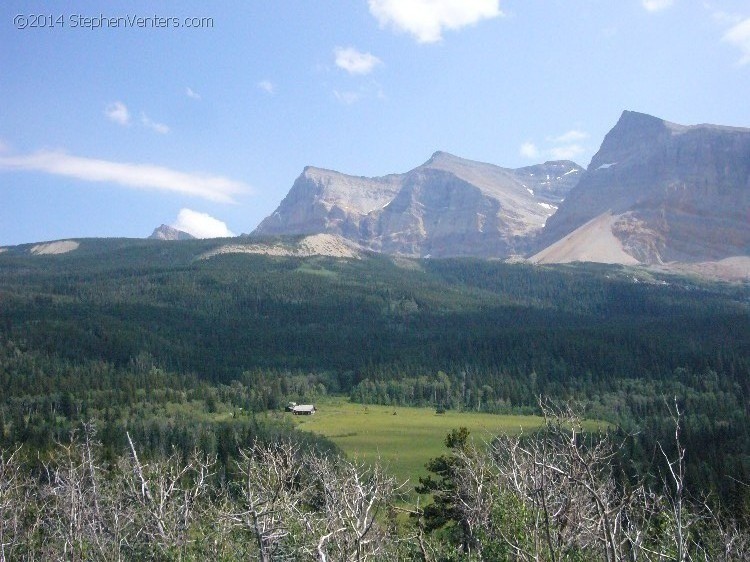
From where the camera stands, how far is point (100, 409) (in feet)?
343

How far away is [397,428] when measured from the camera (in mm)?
97312

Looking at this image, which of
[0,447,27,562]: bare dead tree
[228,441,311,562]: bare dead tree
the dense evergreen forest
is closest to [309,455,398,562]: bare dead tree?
[228,441,311,562]: bare dead tree

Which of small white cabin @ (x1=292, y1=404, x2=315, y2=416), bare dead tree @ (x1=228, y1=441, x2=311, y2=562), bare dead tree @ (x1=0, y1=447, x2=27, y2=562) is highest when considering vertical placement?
bare dead tree @ (x1=228, y1=441, x2=311, y2=562)

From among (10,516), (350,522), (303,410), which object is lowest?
(303,410)

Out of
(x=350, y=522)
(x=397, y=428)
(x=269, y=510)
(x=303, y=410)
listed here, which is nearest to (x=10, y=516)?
(x=269, y=510)

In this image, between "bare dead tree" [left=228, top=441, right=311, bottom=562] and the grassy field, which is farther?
the grassy field

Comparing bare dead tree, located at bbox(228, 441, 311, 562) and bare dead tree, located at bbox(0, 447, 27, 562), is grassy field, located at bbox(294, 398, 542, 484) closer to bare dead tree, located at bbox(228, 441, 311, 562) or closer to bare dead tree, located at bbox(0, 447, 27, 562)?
bare dead tree, located at bbox(0, 447, 27, 562)

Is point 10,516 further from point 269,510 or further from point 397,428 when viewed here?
point 397,428

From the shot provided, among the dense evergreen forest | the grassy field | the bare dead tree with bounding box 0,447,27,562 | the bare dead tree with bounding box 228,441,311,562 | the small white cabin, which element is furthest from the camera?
the small white cabin

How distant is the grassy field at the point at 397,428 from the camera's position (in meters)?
73.8

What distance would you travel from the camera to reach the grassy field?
7381 cm

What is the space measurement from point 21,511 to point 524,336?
129349mm

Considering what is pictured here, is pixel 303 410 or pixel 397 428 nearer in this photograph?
pixel 397 428

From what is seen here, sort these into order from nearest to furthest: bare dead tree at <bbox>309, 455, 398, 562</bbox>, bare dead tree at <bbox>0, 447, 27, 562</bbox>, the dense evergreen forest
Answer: bare dead tree at <bbox>309, 455, 398, 562</bbox>, bare dead tree at <bbox>0, 447, 27, 562</bbox>, the dense evergreen forest
